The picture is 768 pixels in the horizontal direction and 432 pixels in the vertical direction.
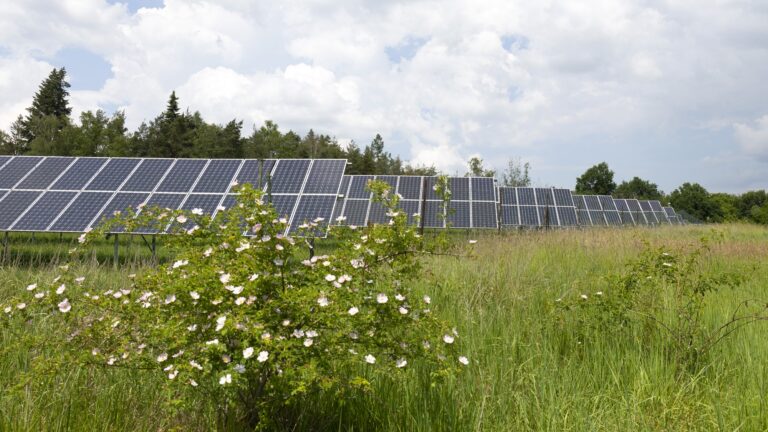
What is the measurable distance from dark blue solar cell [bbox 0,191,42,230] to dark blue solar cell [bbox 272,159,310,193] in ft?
19.5

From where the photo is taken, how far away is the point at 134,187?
14469 millimetres

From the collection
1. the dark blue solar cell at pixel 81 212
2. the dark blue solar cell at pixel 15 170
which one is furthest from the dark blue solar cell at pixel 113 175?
the dark blue solar cell at pixel 15 170

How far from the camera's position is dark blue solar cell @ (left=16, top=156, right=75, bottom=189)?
14617mm

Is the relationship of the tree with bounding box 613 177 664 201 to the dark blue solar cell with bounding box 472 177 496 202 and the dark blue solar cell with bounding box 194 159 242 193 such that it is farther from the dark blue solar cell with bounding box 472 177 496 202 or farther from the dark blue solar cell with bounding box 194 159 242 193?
the dark blue solar cell with bounding box 194 159 242 193

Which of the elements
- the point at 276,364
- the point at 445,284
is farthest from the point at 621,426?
the point at 445,284

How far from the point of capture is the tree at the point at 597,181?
7094 centimetres

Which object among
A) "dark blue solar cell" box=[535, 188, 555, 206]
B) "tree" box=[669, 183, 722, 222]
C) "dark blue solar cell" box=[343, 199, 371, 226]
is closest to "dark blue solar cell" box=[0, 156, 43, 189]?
"dark blue solar cell" box=[343, 199, 371, 226]

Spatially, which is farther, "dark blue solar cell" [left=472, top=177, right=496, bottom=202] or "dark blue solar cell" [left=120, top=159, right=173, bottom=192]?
"dark blue solar cell" [left=472, top=177, right=496, bottom=202]

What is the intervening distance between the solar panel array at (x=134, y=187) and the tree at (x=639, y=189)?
70666 mm

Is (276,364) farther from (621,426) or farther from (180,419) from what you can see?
(621,426)

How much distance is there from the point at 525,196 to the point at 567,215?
2.51 metres

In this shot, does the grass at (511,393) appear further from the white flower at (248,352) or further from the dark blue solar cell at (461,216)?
the dark blue solar cell at (461,216)

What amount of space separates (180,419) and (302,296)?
1437mm

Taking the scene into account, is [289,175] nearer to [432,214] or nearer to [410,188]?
[432,214]
